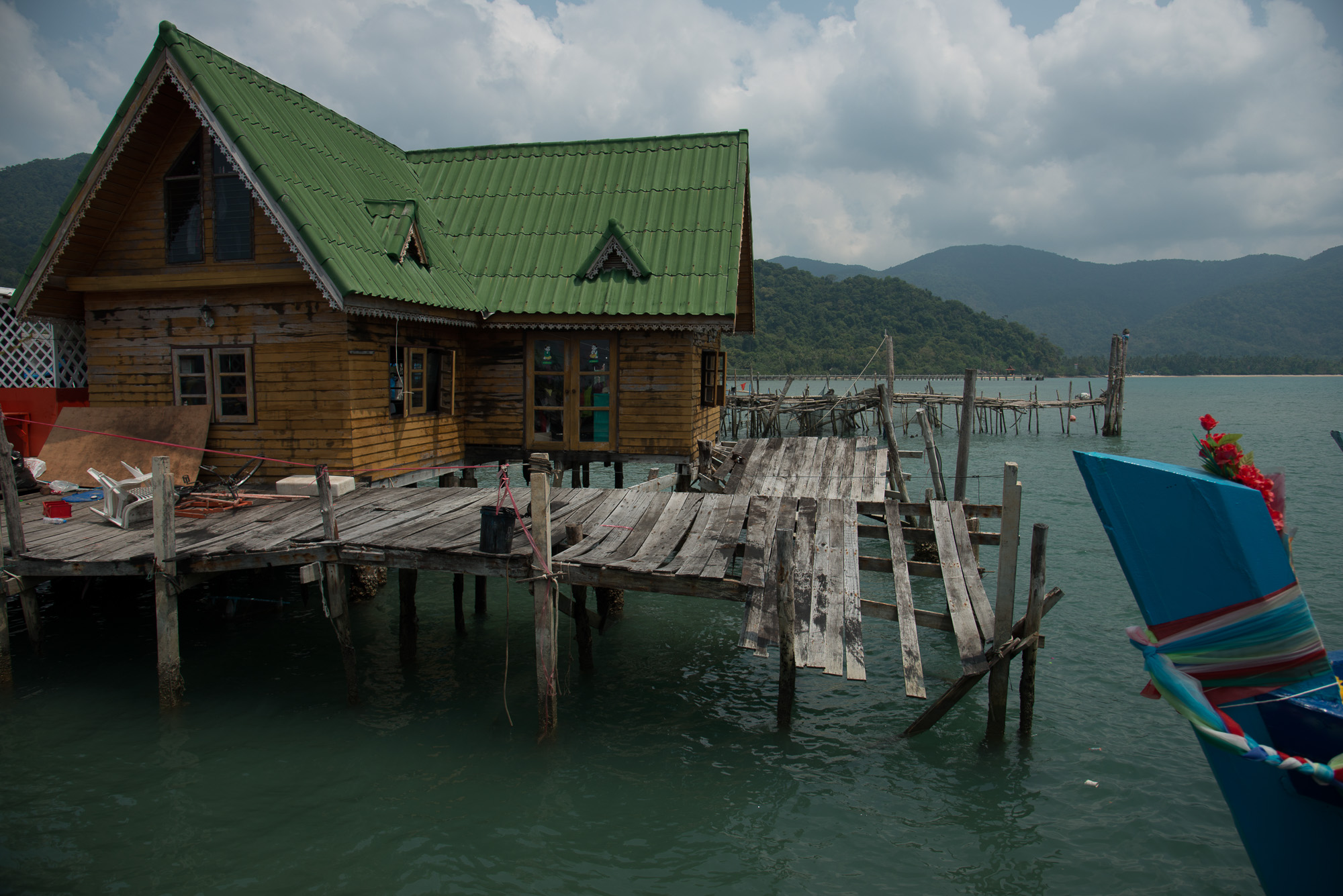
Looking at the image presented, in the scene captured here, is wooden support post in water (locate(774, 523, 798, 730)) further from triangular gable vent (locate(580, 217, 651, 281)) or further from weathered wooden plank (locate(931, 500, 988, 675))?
triangular gable vent (locate(580, 217, 651, 281))

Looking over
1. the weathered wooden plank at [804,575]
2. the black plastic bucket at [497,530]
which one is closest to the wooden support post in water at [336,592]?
the black plastic bucket at [497,530]

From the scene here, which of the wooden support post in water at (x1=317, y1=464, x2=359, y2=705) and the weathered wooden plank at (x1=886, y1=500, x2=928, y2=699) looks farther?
the wooden support post in water at (x1=317, y1=464, x2=359, y2=705)

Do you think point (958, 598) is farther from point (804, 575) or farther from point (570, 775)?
point (570, 775)

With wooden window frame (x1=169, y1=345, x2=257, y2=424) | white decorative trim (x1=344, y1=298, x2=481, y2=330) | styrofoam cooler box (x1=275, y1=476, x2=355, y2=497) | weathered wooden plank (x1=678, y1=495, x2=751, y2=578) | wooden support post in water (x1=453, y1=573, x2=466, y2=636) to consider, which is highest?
white decorative trim (x1=344, y1=298, x2=481, y2=330)

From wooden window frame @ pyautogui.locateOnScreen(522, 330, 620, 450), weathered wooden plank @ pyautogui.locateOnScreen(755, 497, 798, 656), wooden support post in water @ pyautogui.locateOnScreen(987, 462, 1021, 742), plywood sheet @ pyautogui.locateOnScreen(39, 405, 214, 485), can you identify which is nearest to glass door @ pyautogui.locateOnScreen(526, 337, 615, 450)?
wooden window frame @ pyautogui.locateOnScreen(522, 330, 620, 450)

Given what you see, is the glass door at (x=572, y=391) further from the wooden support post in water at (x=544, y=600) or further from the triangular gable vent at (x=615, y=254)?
the wooden support post in water at (x=544, y=600)

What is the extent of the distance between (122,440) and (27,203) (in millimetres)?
72380

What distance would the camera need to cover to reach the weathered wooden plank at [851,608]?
7.75 metres

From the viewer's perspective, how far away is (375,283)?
12.3m

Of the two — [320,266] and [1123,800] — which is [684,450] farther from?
[1123,800]

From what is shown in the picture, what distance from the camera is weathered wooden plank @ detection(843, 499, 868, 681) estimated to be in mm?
7754

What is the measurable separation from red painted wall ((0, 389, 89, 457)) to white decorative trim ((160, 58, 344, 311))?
5.69 m

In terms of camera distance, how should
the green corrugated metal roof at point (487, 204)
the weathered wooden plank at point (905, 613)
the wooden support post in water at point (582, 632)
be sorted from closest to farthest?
the weathered wooden plank at point (905, 613) → the wooden support post in water at point (582, 632) → the green corrugated metal roof at point (487, 204)

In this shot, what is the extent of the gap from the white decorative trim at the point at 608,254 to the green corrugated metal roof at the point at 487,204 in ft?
0.48
